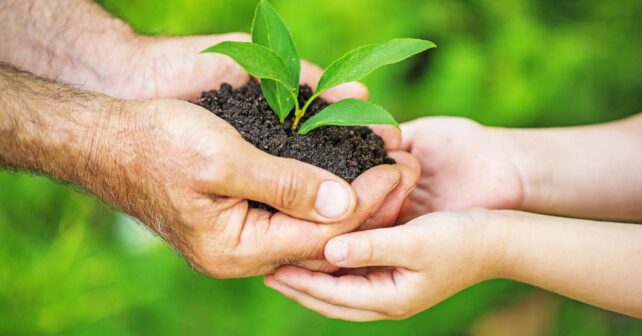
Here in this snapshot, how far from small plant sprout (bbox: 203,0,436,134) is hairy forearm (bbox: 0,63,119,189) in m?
0.33

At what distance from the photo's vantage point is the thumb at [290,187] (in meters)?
1.25

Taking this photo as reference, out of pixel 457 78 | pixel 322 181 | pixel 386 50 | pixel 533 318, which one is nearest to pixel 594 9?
pixel 457 78

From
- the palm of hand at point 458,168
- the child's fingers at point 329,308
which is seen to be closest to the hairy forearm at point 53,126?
the child's fingers at point 329,308

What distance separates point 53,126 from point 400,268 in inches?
31.4

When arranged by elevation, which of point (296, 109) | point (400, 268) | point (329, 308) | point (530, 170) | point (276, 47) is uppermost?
point (276, 47)

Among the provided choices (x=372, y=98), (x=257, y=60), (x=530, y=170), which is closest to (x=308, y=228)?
(x=257, y=60)

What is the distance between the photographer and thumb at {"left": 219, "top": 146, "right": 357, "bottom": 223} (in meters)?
1.25

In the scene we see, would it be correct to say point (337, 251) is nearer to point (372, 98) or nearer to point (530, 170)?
point (530, 170)

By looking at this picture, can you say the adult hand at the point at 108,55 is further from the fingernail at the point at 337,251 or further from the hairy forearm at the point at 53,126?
the fingernail at the point at 337,251

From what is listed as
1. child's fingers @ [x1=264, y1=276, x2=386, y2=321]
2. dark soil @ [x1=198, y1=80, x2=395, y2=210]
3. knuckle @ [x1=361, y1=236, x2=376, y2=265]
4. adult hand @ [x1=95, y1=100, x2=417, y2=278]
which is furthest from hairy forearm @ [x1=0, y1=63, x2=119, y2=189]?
knuckle @ [x1=361, y1=236, x2=376, y2=265]

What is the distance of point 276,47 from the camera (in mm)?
1514

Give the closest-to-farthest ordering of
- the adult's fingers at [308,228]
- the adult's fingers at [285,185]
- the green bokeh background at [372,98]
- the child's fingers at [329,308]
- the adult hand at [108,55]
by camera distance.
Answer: the adult's fingers at [285,185] → the adult's fingers at [308,228] → the child's fingers at [329,308] → the adult hand at [108,55] → the green bokeh background at [372,98]

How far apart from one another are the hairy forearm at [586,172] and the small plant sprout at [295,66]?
645 mm

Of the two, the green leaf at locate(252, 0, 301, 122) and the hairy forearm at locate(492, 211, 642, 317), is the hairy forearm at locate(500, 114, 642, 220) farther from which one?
the green leaf at locate(252, 0, 301, 122)
